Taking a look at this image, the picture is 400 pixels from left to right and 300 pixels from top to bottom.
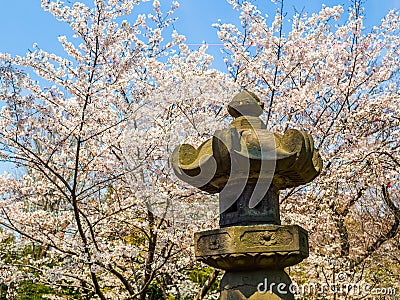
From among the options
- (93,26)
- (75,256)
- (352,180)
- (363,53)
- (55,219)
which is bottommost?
(75,256)

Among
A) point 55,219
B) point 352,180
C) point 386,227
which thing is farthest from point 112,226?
point 386,227

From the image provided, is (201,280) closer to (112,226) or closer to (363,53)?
(112,226)

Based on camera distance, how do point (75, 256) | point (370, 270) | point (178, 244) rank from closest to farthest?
point (75, 256) < point (178, 244) < point (370, 270)

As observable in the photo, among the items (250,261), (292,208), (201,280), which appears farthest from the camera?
(201,280)

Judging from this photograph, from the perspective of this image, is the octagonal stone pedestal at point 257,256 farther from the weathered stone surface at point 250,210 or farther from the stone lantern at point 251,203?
the weathered stone surface at point 250,210

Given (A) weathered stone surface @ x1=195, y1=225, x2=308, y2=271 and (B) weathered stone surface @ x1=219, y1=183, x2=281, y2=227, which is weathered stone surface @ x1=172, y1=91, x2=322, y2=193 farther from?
(A) weathered stone surface @ x1=195, y1=225, x2=308, y2=271

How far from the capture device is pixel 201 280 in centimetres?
1038

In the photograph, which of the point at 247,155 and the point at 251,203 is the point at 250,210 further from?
the point at 247,155

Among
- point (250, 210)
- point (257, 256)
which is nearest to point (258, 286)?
point (257, 256)

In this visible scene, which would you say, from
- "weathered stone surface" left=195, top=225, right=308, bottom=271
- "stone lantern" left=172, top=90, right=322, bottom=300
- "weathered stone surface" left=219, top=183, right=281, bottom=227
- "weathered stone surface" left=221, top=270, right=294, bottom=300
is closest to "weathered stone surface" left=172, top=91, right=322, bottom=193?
"stone lantern" left=172, top=90, right=322, bottom=300

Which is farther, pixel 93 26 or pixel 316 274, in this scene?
pixel 316 274

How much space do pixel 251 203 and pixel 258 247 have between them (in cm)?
34

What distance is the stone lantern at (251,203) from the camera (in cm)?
287

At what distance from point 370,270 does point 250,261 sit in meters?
6.46
